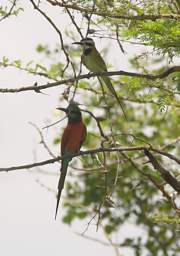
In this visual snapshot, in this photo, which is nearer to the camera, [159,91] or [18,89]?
[18,89]

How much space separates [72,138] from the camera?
279 inches

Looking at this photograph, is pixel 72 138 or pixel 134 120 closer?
pixel 72 138

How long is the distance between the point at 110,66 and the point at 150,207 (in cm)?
501

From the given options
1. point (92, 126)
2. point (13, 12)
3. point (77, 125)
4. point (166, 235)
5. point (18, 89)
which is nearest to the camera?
point (18, 89)

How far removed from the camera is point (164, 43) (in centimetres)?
519

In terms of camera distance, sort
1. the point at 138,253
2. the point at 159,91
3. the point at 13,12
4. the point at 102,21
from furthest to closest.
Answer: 1. the point at 138,253
2. the point at 159,91
3. the point at 102,21
4. the point at 13,12

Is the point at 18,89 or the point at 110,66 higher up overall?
the point at 110,66

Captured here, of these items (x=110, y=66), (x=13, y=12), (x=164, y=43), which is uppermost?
(x=110, y=66)

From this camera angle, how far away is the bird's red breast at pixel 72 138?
23.1ft

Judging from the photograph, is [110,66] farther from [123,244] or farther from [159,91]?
[123,244]

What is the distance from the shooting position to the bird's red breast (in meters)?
7.05

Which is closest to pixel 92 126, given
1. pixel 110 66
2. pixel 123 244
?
pixel 123 244

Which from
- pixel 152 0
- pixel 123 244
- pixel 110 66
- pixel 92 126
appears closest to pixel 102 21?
pixel 152 0

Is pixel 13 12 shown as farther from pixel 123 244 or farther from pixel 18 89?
pixel 123 244
